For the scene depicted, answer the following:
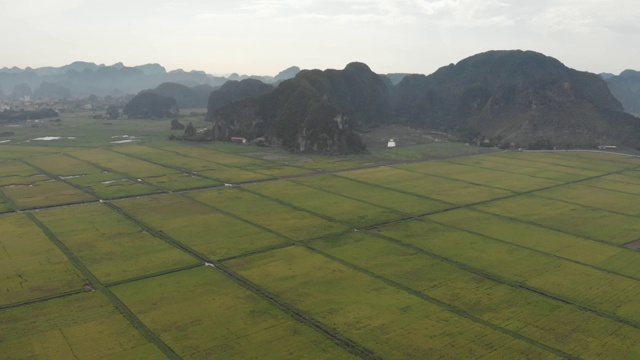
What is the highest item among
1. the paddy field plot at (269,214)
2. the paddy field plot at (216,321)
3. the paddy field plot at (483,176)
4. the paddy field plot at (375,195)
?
the paddy field plot at (483,176)

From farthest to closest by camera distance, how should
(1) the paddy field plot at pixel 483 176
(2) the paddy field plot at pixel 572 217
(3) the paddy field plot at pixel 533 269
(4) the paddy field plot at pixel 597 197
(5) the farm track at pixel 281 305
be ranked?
(1) the paddy field plot at pixel 483 176
(4) the paddy field plot at pixel 597 197
(2) the paddy field plot at pixel 572 217
(3) the paddy field plot at pixel 533 269
(5) the farm track at pixel 281 305

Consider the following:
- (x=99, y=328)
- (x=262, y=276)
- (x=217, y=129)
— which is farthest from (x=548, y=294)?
(x=217, y=129)

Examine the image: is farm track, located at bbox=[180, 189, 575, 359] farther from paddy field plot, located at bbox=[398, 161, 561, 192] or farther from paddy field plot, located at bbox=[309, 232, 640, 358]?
paddy field plot, located at bbox=[398, 161, 561, 192]

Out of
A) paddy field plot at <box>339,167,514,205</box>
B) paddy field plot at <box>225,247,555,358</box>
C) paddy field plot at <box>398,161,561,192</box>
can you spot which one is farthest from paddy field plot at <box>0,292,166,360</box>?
paddy field plot at <box>398,161,561,192</box>

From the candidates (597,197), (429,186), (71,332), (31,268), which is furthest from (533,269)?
(31,268)

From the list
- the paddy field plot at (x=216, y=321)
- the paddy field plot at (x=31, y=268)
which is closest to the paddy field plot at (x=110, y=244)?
the paddy field plot at (x=31, y=268)

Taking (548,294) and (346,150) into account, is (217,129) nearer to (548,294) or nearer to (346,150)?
(346,150)

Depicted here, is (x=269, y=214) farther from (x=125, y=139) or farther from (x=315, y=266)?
(x=125, y=139)

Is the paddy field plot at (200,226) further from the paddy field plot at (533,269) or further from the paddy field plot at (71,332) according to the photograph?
the paddy field plot at (533,269)

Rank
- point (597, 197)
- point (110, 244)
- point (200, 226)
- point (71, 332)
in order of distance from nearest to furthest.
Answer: point (71, 332)
point (110, 244)
point (200, 226)
point (597, 197)
